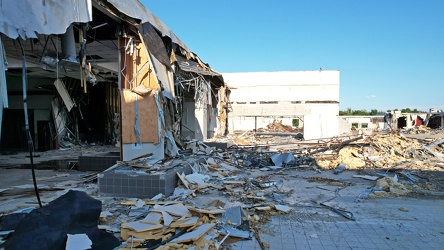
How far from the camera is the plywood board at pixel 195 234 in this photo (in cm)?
347

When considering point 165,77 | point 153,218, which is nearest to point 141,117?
point 165,77

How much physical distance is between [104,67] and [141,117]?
5533mm

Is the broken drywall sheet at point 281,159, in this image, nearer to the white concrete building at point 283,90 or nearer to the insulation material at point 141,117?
the insulation material at point 141,117

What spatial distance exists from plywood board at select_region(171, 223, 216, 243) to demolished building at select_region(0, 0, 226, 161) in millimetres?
2532

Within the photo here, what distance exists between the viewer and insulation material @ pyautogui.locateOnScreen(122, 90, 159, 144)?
283 inches

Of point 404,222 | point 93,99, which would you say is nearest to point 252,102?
→ point 93,99

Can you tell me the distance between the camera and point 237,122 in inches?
1409

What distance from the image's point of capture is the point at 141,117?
729cm

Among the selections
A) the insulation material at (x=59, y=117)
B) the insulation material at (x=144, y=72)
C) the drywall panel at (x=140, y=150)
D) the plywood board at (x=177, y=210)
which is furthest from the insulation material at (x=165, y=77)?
the insulation material at (x=59, y=117)

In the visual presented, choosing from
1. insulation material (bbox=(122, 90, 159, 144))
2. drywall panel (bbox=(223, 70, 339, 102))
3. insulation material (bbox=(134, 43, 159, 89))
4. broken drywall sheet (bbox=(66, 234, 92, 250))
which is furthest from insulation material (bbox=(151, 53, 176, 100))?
drywall panel (bbox=(223, 70, 339, 102))

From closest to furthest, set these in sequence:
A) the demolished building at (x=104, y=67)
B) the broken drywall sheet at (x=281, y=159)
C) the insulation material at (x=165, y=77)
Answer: the demolished building at (x=104, y=67) → the insulation material at (x=165, y=77) → the broken drywall sheet at (x=281, y=159)

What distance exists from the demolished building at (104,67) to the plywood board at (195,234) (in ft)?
8.31

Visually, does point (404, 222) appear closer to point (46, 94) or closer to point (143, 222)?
point (143, 222)

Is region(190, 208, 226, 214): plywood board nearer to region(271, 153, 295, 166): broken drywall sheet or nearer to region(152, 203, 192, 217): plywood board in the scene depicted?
region(152, 203, 192, 217): plywood board
